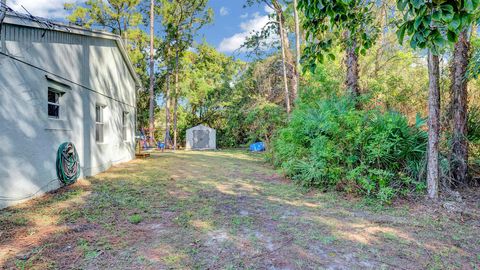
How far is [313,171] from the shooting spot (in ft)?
17.9

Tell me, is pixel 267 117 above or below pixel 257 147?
above

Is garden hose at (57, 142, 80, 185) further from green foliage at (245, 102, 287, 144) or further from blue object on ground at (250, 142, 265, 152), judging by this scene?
blue object on ground at (250, 142, 265, 152)

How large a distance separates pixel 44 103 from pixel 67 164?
4.68ft

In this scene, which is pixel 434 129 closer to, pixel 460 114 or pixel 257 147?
pixel 460 114

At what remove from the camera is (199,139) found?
20.2 m

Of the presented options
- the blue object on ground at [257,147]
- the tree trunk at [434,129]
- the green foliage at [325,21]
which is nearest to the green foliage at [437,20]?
the green foliage at [325,21]

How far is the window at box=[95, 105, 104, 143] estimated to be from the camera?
795 centimetres

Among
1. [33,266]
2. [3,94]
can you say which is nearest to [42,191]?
[3,94]

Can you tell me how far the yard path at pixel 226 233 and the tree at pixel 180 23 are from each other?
15814 millimetres

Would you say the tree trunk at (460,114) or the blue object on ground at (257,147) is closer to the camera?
the tree trunk at (460,114)

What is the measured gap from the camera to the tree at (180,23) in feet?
63.6

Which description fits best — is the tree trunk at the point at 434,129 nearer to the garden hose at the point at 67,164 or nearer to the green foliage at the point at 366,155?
the green foliage at the point at 366,155

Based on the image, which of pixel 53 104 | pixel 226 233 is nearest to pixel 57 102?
pixel 53 104

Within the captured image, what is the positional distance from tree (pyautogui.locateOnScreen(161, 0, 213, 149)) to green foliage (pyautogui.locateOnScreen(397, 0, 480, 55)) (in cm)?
1938
